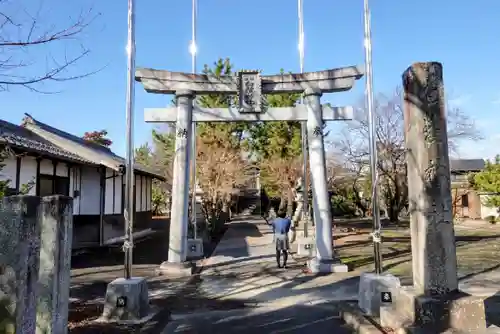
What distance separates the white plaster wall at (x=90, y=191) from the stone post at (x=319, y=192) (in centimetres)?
1017

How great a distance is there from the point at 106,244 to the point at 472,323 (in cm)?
1558

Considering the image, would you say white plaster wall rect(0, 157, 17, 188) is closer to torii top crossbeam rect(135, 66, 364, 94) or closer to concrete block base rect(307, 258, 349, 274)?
torii top crossbeam rect(135, 66, 364, 94)

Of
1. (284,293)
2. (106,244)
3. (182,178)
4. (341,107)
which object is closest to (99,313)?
(284,293)

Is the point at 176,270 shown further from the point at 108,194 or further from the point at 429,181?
the point at 108,194

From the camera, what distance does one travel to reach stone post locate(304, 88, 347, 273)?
11.7 meters

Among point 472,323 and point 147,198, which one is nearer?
Answer: point 472,323

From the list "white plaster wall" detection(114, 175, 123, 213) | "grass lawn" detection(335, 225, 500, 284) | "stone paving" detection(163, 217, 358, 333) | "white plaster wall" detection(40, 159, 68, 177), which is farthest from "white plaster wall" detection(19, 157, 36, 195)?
"grass lawn" detection(335, 225, 500, 284)

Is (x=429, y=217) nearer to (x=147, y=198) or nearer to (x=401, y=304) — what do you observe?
(x=401, y=304)

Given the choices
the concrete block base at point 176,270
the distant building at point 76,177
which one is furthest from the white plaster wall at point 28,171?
the concrete block base at point 176,270

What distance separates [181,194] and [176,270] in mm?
2228

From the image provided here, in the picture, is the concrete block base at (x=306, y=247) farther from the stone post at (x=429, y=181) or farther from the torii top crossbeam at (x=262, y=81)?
the stone post at (x=429, y=181)

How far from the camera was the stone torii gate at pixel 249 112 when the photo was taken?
11914 millimetres

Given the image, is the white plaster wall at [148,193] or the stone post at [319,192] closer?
the stone post at [319,192]

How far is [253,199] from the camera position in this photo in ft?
190
